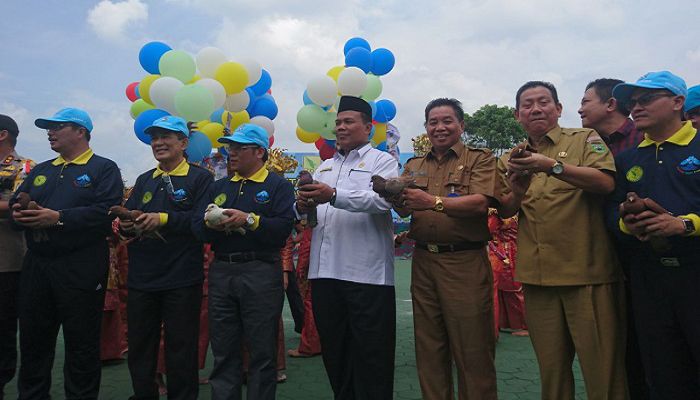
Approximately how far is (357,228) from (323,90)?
316 centimetres

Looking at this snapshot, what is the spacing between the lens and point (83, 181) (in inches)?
139

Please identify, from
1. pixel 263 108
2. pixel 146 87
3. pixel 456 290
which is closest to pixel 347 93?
pixel 263 108

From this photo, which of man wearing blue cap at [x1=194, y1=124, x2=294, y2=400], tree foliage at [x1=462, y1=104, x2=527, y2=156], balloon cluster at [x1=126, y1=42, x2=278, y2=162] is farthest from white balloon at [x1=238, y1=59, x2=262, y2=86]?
tree foliage at [x1=462, y1=104, x2=527, y2=156]

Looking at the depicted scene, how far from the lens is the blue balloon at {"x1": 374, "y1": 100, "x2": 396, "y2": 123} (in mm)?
6627

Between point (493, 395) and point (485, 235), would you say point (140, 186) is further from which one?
point (493, 395)

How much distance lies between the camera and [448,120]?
Answer: 3.16 metres

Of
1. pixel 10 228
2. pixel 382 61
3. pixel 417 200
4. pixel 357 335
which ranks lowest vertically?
pixel 357 335

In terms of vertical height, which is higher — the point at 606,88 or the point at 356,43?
the point at 356,43

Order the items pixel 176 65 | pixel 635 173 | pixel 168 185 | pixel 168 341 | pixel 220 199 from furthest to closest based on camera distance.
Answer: pixel 176 65, pixel 168 185, pixel 220 199, pixel 168 341, pixel 635 173

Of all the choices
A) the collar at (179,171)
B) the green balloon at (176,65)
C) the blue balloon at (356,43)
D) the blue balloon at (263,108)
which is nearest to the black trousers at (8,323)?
the collar at (179,171)

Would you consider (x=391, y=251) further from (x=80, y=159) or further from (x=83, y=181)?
(x=80, y=159)

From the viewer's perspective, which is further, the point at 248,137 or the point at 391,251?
the point at 248,137

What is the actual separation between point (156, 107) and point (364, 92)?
2560 millimetres

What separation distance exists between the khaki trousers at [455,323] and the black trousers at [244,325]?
97 cm
